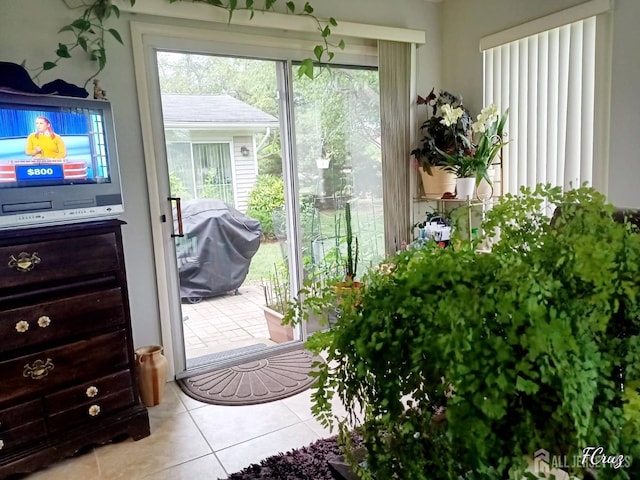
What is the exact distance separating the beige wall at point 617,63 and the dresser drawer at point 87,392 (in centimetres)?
280

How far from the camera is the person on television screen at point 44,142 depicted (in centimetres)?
198

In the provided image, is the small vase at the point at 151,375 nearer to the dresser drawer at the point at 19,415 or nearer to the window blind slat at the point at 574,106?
the dresser drawer at the point at 19,415

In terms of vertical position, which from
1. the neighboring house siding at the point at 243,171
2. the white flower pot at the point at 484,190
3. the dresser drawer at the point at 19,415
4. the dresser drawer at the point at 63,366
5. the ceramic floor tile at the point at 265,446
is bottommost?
the ceramic floor tile at the point at 265,446

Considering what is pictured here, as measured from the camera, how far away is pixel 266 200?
125 inches

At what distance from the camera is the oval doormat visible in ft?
8.48

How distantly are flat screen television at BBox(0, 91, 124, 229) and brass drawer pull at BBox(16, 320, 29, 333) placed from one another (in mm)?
406

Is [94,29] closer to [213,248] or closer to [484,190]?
[213,248]

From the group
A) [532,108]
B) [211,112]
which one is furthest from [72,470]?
[532,108]

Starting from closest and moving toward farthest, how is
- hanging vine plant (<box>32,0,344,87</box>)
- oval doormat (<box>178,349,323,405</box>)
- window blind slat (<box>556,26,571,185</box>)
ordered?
1. hanging vine plant (<box>32,0,344,87</box>)
2. oval doormat (<box>178,349,323,405</box>)
3. window blind slat (<box>556,26,571,185</box>)

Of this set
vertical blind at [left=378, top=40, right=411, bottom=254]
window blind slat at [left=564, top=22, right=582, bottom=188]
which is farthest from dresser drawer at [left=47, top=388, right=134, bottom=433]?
window blind slat at [left=564, top=22, right=582, bottom=188]

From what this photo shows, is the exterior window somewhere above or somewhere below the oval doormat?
above

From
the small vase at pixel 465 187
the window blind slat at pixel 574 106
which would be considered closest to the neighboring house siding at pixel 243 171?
the small vase at pixel 465 187

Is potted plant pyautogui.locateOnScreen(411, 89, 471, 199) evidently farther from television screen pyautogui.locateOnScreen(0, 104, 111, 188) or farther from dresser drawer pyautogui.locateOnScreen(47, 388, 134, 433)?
dresser drawer pyautogui.locateOnScreen(47, 388, 134, 433)

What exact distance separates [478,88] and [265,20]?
5.23 feet
